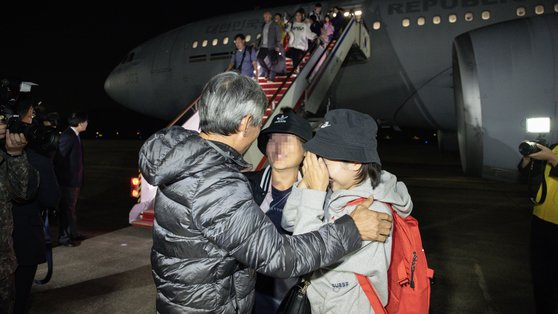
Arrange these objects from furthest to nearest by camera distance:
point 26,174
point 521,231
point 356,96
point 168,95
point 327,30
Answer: point 168,95 → point 356,96 → point 327,30 → point 521,231 → point 26,174

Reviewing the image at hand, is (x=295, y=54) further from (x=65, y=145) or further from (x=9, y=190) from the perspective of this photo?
(x=9, y=190)

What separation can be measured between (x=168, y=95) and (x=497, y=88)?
11.7m

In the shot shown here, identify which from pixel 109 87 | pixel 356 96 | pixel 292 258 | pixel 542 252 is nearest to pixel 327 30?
pixel 356 96

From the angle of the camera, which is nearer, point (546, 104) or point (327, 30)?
point (546, 104)

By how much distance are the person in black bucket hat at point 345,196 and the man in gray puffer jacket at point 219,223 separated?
92 mm

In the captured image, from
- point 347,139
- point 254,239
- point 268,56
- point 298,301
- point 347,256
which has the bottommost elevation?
point 298,301

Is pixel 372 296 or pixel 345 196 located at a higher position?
pixel 345 196

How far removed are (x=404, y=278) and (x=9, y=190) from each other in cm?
235

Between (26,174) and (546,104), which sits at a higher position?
(546,104)

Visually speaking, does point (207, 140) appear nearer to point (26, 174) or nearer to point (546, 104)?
point (26, 174)

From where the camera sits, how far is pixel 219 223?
4.40ft

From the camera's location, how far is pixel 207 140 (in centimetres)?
149

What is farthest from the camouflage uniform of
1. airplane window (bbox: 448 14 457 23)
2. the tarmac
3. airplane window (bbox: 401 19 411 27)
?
airplane window (bbox: 448 14 457 23)

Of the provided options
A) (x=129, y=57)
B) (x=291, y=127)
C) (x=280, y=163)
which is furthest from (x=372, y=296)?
(x=129, y=57)
